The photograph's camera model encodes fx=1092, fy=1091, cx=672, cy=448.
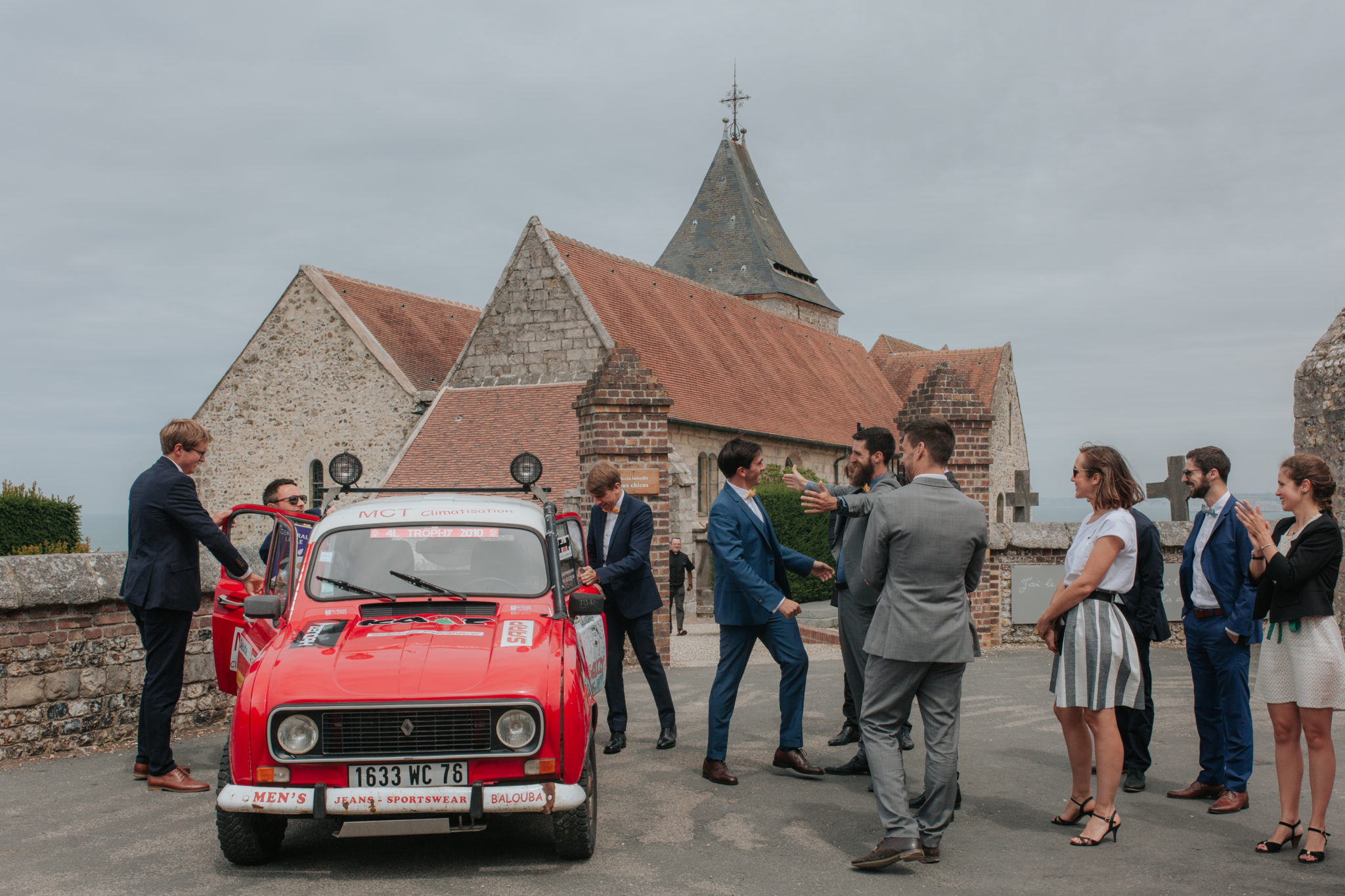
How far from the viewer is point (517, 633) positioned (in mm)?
5422

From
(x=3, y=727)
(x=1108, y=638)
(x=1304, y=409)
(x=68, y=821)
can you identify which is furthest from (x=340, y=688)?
(x=1304, y=409)

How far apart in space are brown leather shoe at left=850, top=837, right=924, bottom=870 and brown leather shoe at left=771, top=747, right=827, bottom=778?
182 centimetres

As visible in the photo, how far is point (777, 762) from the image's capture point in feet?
23.1

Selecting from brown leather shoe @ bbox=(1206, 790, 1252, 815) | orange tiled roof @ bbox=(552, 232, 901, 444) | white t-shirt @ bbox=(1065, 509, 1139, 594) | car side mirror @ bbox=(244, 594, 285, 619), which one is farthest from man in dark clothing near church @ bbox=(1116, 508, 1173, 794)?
orange tiled roof @ bbox=(552, 232, 901, 444)

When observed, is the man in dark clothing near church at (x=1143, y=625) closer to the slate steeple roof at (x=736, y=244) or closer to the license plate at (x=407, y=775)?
the license plate at (x=407, y=775)

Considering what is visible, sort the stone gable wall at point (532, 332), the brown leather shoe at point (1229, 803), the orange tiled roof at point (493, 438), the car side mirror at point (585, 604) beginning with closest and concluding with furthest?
1. the car side mirror at point (585, 604)
2. the brown leather shoe at point (1229, 803)
3. the orange tiled roof at point (493, 438)
4. the stone gable wall at point (532, 332)

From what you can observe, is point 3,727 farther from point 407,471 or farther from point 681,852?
point 407,471

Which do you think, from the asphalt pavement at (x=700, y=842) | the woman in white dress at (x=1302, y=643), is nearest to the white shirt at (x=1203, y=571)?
the woman in white dress at (x=1302, y=643)

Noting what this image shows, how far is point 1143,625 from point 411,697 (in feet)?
13.9

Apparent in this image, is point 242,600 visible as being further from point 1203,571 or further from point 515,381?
point 515,381

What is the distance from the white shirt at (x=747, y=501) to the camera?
22.4 ft

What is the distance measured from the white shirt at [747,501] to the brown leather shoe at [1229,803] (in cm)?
300

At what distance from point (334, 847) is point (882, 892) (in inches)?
107

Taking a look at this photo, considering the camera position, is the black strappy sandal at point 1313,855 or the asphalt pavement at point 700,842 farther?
the black strappy sandal at point 1313,855
